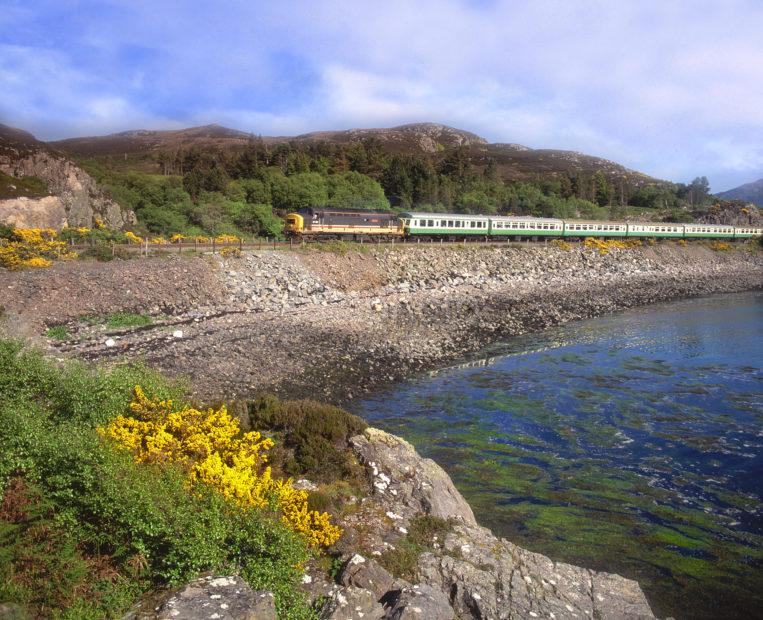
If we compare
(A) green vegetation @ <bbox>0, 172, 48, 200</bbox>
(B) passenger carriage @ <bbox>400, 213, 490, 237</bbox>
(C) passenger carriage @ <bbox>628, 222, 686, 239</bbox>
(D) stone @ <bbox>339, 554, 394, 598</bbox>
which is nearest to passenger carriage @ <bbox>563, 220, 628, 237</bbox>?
(C) passenger carriage @ <bbox>628, 222, 686, 239</bbox>

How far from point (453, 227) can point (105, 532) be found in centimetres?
3482

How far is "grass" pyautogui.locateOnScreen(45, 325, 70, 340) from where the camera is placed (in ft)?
52.6

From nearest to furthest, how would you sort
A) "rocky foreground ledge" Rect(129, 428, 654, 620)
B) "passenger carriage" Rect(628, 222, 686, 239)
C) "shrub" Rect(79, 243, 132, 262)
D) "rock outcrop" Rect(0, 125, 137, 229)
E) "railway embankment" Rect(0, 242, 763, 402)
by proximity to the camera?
"rocky foreground ledge" Rect(129, 428, 654, 620) → "railway embankment" Rect(0, 242, 763, 402) → "shrub" Rect(79, 243, 132, 262) → "rock outcrop" Rect(0, 125, 137, 229) → "passenger carriage" Rect(628, 222, 686, 239)

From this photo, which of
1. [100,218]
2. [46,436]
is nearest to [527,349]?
[46,436]

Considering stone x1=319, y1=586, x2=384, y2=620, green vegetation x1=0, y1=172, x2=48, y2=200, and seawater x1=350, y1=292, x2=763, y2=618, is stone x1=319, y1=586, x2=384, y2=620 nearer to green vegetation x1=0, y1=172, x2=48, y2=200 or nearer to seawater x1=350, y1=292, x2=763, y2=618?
seawater x1=350, y1=292, x2=763, y2=618

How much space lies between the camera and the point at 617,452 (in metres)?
11.7

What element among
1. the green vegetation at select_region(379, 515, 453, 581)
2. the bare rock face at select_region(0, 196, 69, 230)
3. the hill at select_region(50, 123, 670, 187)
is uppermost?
the hill at select_region(50, 123, 670, 187)

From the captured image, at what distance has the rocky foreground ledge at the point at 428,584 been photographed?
4.81m

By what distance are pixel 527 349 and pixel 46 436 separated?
17.4 meters

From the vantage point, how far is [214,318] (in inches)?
770

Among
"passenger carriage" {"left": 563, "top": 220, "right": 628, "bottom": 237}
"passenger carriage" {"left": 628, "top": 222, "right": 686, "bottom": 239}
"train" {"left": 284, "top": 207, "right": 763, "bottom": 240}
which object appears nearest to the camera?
"train" {"left": 284, "top": 207, "right": 763, "bottom": 240}

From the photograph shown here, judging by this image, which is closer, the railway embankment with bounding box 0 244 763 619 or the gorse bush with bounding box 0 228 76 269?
the railway embankment with bounding box 0 244 763 619

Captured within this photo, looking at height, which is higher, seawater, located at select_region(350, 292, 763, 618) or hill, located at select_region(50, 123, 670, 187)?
hill, located at select_region(50, 123, 670, 187)

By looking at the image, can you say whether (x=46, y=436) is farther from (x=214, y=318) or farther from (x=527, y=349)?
(x=527, y=349)
